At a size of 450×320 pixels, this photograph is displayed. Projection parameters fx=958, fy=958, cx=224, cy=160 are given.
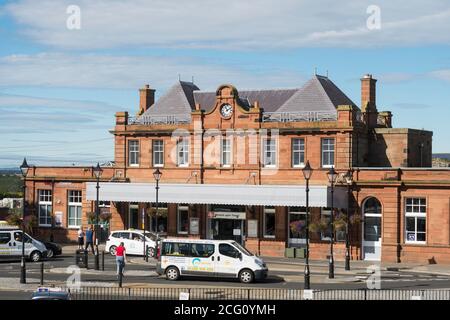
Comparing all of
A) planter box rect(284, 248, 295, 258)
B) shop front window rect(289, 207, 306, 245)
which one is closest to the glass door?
shop front window rect(289, 207, 306, 245)

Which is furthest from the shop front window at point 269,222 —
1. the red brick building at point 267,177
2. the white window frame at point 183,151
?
the white window frame at point 183,151

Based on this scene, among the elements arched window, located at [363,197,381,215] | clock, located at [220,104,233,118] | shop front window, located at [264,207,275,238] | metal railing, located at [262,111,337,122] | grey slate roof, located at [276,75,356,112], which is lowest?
shop front window, located at [264,207,275,238]

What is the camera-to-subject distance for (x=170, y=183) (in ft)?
207

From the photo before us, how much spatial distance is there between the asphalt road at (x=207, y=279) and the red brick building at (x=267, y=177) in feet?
24.3

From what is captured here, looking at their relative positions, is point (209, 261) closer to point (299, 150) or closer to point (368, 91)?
point (299, 150)

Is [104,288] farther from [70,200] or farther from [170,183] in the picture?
[70,200]

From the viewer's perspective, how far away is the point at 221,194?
197 feet

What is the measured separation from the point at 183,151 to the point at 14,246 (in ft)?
50.7

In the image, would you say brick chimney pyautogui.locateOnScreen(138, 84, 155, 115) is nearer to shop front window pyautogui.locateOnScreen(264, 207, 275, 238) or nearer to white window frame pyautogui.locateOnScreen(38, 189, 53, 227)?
white window frame pyautogui.locateOnScreen(38, 189, 53, 227)

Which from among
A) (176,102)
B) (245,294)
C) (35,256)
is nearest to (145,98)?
(176,102)

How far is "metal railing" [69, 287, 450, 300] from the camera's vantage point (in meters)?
33.0

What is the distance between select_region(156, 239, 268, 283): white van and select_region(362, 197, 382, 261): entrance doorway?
1616 centimetres
